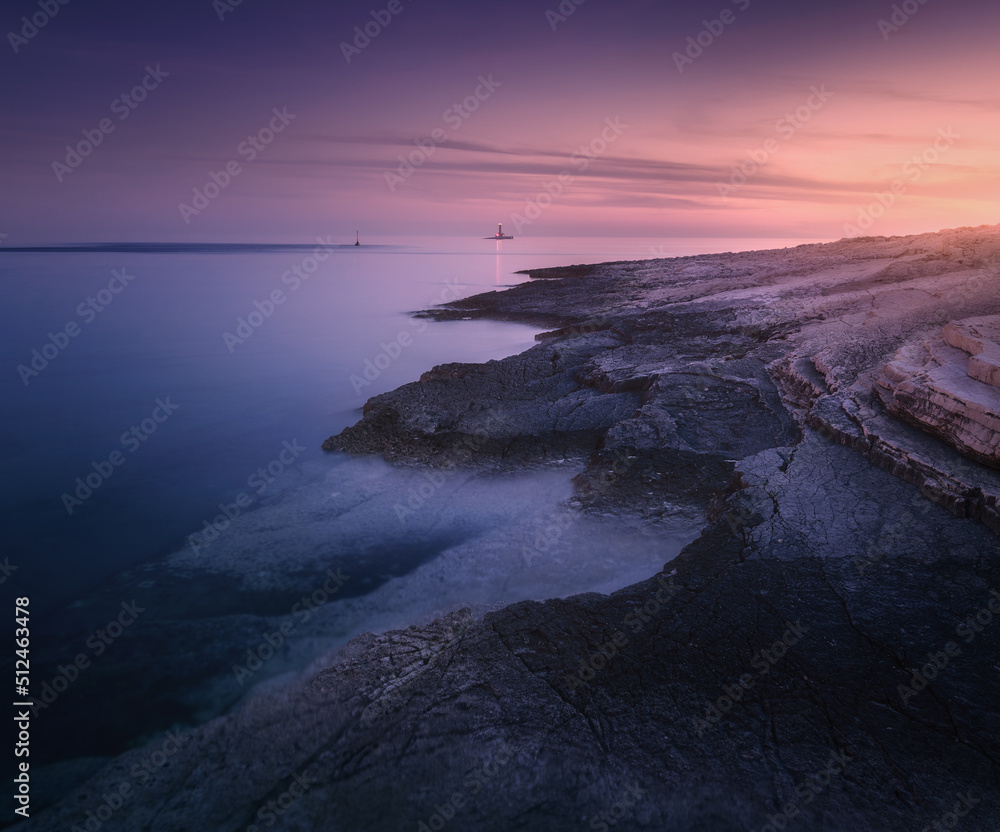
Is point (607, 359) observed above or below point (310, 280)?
below

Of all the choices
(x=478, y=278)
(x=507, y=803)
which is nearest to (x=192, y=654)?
(x=507, y=803)

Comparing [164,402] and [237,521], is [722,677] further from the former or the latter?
[164,402]

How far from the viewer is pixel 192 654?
209 inches

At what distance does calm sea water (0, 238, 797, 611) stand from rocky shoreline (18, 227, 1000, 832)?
14.1 ft

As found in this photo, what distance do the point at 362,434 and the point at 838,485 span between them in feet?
24.7

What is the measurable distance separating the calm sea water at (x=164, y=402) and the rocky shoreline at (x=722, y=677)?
14.1 ft

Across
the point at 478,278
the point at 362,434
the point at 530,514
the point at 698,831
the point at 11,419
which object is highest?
the point at 478,278

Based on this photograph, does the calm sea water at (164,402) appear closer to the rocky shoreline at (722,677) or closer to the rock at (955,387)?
the rocky shoreline at (722,677)

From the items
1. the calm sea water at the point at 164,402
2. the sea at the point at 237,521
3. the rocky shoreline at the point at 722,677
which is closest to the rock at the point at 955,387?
the rocky shoreline at the point at 722,677

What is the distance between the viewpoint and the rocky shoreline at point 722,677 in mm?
3318

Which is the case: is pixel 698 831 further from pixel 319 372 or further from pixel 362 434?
pixel 319 372

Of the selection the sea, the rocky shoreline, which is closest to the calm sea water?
the sea

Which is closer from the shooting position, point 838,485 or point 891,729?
point 891,729

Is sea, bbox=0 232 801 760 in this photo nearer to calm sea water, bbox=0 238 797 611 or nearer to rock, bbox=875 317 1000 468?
calm sea water, bbox=0 238 797 611
